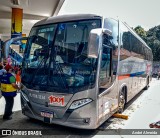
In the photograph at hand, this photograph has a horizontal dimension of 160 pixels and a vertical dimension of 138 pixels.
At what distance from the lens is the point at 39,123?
5656 mm

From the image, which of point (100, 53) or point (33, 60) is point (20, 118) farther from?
point (100, 53)

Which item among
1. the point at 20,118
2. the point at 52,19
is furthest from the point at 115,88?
the point at 20,118

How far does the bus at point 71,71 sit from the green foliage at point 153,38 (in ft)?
114

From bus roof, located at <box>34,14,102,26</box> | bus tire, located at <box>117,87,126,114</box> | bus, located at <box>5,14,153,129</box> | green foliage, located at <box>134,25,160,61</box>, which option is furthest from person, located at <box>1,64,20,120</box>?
green foliage, located at <box>134,25,160,61</box>

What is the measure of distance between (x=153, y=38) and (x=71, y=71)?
1528 inches

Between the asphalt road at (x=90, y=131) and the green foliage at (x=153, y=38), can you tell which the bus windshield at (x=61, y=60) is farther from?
the green foliage at (x=153, y=38)

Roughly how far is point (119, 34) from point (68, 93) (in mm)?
2729

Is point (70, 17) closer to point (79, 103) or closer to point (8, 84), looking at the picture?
point (79, 103)

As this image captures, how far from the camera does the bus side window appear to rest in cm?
480

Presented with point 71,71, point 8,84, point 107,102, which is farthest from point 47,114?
point 8,84

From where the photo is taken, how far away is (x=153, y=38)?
3991cm

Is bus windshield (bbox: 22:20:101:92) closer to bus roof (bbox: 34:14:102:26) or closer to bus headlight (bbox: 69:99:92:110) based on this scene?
bus roof (bbox: 34:14:102:26)

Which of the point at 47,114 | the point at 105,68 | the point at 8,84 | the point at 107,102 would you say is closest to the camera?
the point at 47,114

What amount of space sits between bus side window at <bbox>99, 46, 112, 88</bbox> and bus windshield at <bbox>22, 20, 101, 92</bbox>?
0.36 meters
